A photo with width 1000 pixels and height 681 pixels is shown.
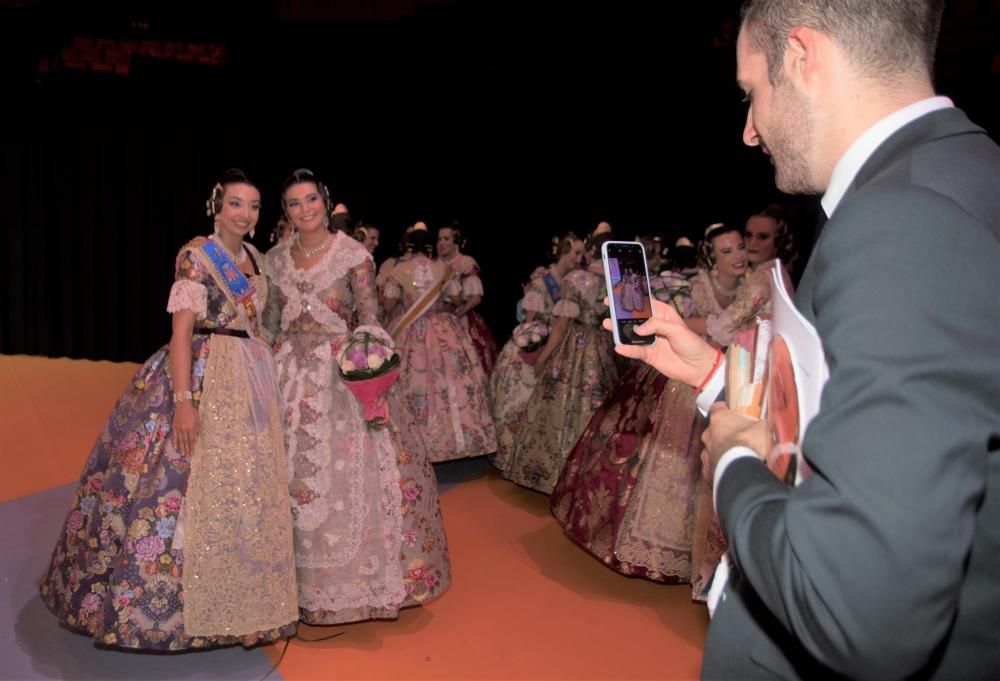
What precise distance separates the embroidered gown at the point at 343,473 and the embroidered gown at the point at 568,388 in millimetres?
1453

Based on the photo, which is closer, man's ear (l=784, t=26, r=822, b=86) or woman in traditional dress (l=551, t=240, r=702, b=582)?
man's ear (l=784, t=26, r=822, b=86)

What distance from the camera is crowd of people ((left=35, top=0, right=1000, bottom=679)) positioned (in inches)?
24.5

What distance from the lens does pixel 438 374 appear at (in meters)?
4.94

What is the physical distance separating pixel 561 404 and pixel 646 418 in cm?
105

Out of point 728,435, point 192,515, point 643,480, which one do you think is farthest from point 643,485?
point 728,435

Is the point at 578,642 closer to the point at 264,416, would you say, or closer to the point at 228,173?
the point at 264,416

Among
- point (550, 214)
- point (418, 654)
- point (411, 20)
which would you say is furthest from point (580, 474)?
point (411, 20)

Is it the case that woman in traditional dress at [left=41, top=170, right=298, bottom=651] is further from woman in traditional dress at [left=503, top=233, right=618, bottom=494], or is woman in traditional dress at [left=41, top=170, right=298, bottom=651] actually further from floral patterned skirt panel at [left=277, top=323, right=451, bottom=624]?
woman in traditional dress at [left=503, top=233, right=618, bottom=494]

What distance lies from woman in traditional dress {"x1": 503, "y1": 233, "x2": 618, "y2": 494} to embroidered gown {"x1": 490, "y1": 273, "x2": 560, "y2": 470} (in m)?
0.31

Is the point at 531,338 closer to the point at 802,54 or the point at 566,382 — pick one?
the point at 566,382

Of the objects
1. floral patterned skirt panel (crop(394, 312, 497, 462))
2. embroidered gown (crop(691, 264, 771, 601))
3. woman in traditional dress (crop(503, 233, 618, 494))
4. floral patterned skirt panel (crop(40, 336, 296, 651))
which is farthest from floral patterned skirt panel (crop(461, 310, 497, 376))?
floral patterned skirt panel (crop(40, 336, 296, 651))

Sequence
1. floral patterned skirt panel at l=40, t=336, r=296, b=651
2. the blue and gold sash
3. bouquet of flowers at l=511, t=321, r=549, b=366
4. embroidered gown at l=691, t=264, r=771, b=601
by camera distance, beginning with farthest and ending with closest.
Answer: bouquet of flowers at l=511, t=321, r=549, b=366
embroidered gown at l=691, t=264, r=771, b=601
the blue and gold sash
floral patterned skirt panel at l=40, t=336, r=296, b=651

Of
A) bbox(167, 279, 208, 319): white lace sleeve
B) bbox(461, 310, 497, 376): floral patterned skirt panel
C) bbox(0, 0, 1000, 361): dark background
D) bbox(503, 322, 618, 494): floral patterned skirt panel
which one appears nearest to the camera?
bbox(167, 279, 208, 319): white lace sleeve

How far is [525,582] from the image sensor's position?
3318mm
